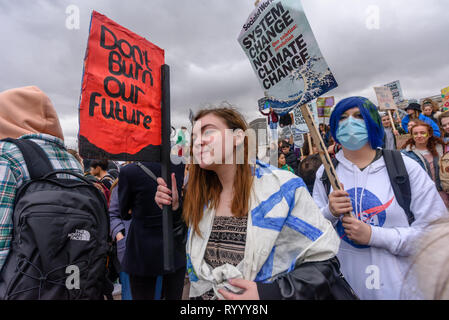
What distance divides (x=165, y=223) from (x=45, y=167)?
78 cm

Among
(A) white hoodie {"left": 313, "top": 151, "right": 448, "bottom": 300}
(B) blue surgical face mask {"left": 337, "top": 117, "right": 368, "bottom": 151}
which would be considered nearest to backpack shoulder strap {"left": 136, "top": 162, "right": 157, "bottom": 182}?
(A) white hoodie {"left": 313, "top": 151, "right": 448, "bottom": 300}

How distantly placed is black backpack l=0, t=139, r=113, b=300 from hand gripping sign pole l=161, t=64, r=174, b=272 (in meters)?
0.36

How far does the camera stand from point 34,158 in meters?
1.38

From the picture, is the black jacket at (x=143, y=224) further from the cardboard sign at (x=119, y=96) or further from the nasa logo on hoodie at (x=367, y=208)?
the nasa logo on hoodie at (x=367, y=208)

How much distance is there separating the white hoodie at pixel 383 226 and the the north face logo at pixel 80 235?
1.59 meters

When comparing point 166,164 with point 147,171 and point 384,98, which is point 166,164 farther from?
point 384,98

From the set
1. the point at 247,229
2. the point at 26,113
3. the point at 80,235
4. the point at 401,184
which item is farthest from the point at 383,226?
the point at 26,113

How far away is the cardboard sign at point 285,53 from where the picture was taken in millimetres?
1544

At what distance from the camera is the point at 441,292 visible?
606 millimetres

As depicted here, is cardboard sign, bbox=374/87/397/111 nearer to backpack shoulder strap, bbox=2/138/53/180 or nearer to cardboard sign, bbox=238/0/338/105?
cardboard sign, bbox=238/0/338/105

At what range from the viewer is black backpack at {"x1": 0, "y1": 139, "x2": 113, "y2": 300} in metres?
1.17

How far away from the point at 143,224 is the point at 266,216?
135 centimetres
